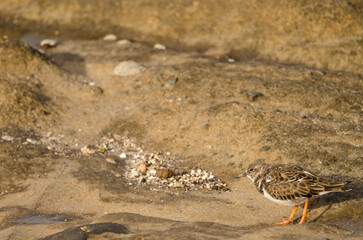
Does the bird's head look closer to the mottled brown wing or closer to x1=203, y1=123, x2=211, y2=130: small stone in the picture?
the mottled brown wing

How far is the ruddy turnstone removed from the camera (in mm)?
7898

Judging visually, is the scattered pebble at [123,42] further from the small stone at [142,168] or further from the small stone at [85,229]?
the small stone at [85,229]

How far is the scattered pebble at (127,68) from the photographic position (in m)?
14.8

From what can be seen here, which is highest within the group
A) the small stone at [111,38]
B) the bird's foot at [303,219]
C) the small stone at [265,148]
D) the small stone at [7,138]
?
the bird's foot at [303,219]

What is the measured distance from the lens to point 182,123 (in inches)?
476

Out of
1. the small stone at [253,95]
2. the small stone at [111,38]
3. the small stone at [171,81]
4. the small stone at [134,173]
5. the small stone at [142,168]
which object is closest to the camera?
the small stone at [134,173]

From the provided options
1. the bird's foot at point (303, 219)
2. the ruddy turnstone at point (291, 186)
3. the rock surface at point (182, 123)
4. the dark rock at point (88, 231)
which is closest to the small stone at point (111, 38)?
the rock surface at point (182, 123)

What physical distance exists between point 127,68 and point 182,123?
149 inches

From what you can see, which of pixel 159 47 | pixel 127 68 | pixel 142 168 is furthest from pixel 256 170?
pixel 159 47

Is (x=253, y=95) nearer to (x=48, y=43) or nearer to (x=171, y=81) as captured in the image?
(x=171, y=81)

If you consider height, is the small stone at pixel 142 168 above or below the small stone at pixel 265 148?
below

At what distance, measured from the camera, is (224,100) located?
12.6 meters

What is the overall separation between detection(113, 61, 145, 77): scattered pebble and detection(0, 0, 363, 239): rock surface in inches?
9.9

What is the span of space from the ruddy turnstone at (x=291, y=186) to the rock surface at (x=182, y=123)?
562 millimetres
